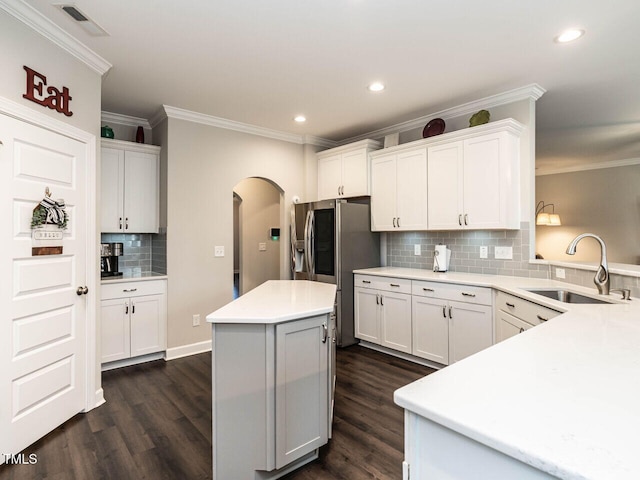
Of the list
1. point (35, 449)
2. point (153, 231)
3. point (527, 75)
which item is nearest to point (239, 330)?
point (35, 449)

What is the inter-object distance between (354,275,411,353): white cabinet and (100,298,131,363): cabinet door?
249cm

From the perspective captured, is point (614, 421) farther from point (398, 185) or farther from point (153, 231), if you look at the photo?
point (153, 231)

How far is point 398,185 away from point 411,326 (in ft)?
5.32

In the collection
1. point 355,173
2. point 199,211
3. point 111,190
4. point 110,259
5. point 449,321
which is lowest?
point 449,321

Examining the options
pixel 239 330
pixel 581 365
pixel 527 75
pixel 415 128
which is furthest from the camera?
pixel 415 128

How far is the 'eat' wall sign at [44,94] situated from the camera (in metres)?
2.12

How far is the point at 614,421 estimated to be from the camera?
28.4 inches

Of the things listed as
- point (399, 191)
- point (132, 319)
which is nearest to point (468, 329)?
point (399, 191)

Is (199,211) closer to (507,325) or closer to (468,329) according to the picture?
(468,329)

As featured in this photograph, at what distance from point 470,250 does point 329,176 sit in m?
2.09

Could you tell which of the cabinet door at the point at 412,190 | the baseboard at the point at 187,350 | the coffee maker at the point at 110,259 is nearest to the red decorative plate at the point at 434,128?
the cabinet door at the point at 412,190

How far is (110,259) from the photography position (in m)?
3.71

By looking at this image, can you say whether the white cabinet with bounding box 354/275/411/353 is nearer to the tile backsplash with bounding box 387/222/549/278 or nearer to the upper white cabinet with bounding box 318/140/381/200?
the tile backsplash with bounding box 387/222/549/278

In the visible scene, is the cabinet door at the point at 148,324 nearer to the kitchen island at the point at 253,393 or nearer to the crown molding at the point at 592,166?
the kitchen island at the point at 253,393
